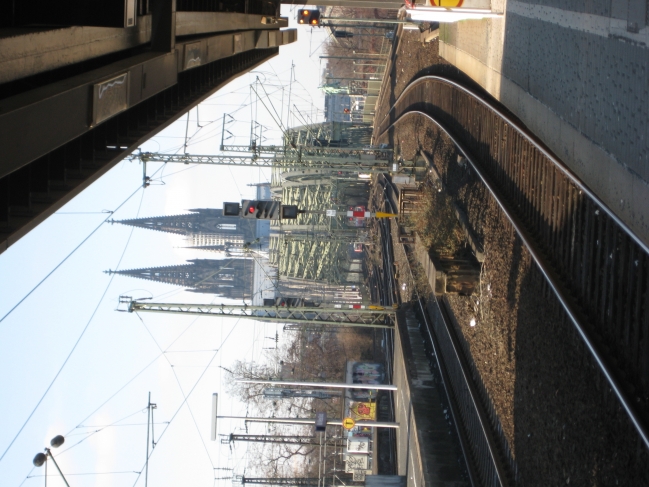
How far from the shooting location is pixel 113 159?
27.7 feet

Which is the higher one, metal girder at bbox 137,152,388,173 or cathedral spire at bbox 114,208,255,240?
metal girder at bbox 137,152,388,173

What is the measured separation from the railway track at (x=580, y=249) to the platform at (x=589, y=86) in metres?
0.24

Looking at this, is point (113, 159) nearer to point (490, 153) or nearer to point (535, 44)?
point (535, 44)

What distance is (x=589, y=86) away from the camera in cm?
812

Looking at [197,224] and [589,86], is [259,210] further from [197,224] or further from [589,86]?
[197,224]

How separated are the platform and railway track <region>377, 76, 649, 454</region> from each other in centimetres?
24

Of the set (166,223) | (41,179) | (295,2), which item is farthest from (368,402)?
(166,223)

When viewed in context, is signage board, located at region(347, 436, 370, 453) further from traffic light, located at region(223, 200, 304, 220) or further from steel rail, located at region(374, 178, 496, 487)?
steel rail, located at region(374, 178, 496, 487)

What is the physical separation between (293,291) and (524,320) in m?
53.6

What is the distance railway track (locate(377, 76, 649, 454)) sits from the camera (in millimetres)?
6914

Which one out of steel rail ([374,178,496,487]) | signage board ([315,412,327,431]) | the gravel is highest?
the gravel

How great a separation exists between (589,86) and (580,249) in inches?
83.3

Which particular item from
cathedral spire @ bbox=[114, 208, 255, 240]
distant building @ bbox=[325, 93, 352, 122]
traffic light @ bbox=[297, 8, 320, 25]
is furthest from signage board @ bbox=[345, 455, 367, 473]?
cathedral spire @ bbox=[114, 208, 255, 240]

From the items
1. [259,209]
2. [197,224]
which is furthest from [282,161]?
[197,224]
